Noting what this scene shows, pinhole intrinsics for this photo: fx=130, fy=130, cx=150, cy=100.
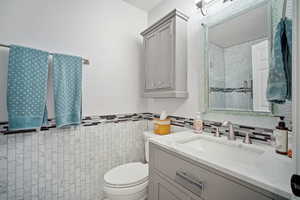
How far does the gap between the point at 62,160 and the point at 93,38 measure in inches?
51.1

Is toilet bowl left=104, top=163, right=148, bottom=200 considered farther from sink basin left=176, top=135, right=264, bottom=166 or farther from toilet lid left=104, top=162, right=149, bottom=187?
sink basin left=176, top=135, right=264, bottom=166

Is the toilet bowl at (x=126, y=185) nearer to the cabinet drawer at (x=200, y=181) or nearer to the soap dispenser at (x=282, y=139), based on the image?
the cabinet drawer at (x=200, y=181)

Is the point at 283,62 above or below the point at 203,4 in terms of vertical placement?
below

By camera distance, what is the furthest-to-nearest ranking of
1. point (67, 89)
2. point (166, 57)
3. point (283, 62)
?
point (166, 57) < point (67, 89) < point (283, 62)

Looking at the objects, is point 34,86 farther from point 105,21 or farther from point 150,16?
point 150,16

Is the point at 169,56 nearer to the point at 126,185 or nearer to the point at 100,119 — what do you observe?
the point at 100,119

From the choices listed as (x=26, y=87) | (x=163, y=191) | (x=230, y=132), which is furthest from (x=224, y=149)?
(x=26, y=87)

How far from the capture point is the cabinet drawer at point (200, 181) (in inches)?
20.7

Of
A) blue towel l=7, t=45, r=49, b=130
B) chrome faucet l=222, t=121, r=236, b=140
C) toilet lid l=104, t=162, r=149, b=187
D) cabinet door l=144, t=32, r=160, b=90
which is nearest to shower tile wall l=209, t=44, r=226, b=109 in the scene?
chrome faucet l=222, t=121, r=236, b=140

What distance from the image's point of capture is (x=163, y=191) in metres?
0.87

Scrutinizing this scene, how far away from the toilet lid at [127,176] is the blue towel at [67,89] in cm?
61

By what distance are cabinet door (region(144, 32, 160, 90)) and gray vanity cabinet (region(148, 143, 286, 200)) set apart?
771 mm

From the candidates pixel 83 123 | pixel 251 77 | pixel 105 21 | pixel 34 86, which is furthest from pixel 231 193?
pixel 105 21

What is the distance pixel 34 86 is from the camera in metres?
1.08
